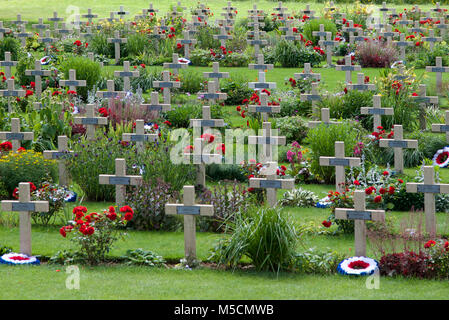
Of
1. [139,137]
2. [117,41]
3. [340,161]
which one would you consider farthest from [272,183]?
[117,41]

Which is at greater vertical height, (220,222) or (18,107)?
(18,107)

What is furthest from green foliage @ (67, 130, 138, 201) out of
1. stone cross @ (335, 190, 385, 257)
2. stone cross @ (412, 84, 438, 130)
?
stone cross @ (412, 84, 438, 130)

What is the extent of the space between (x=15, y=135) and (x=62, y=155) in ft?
3.89

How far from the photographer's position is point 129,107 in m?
18.2

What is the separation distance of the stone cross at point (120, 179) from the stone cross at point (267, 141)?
3.13 m

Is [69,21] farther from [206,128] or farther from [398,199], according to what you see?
[398,199]

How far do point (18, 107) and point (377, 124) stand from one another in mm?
7777

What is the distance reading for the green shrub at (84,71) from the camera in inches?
843

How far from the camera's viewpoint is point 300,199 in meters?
13.8

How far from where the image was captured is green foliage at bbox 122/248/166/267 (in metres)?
10.7

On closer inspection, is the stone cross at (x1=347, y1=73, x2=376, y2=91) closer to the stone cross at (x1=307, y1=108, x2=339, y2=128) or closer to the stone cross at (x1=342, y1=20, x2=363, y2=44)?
the stone cross at (x1=307, y1=108, x2=339, y2=128)

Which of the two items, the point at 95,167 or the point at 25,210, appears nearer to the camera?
the point at 25,210

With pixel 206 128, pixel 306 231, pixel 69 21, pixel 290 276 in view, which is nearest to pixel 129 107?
pixel 206 128

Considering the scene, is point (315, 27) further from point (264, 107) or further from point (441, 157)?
point (441, 157)
